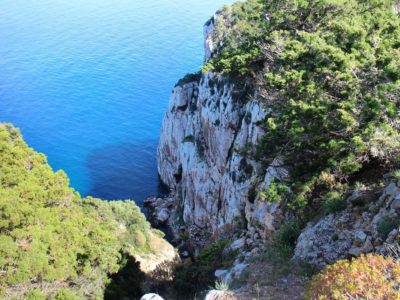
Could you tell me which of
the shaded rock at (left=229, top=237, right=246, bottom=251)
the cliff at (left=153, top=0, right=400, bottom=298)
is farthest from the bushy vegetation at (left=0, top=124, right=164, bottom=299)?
the cliff at (left=153, top=0, right=400, bottom=298)

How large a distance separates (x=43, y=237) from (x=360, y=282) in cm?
1703

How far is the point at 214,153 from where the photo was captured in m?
41.7

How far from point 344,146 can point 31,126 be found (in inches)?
2368

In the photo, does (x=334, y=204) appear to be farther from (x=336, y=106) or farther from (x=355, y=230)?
(x=336, y=106)

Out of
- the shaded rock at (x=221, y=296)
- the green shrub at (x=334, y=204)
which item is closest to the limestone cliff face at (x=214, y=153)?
the green shrub at (x=334, y=204)

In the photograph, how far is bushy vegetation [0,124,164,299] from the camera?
20.1 meters

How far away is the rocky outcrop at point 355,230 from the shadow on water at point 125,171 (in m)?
42.0

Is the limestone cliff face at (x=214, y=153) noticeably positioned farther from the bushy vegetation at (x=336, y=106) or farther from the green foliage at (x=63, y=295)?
the green foliage at (x=63, y=295)

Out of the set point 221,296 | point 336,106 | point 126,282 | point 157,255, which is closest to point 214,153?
point 157,255

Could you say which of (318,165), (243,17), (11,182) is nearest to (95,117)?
(243,17)

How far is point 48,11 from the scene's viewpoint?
108 metres

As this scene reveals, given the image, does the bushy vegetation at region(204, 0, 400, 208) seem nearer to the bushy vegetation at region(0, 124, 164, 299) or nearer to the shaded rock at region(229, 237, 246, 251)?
the shaded rock at region(229, 237, 246, 251)

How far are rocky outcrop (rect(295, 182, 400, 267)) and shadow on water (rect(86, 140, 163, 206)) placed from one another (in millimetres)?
42023

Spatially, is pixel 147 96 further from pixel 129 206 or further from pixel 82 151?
pixel 129 206
